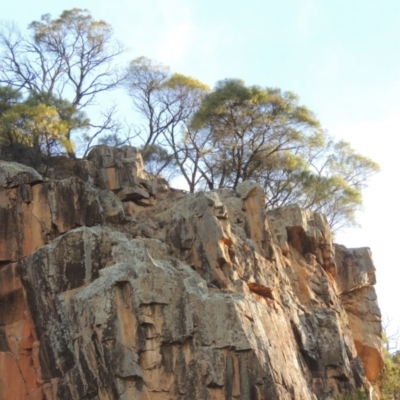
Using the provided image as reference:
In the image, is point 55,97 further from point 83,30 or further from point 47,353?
point 47,353

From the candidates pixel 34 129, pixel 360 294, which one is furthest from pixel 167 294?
pixel 34 129

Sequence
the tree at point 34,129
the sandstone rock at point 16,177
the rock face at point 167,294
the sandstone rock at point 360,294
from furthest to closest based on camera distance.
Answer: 1. the tree at point 34,129
2. the sandstone rock at point 360,294
3. the sandstone rock at point 16,177
4. the rock face at point 167,294

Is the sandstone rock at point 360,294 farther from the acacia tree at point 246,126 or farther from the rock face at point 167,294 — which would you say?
the acacia tree at point 246,126

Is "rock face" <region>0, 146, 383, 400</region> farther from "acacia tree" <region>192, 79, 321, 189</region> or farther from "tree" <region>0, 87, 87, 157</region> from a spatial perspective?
"acacia tree" <region>192, 79, 321, 189</region>

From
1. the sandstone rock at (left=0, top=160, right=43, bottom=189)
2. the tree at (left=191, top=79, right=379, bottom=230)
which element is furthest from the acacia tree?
the sandstone rock at (left=0, top=160, right=43, bottom=189)

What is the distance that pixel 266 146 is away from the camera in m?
39.8

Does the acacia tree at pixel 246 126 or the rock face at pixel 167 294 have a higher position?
the acacia tree at pixel 246 126

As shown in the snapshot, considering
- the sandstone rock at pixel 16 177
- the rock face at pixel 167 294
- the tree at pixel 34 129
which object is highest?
the tree at pixel 34 129

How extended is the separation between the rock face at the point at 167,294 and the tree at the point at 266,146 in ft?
19.5

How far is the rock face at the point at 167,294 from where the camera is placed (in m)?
24.3

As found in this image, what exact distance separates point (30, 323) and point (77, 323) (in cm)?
298

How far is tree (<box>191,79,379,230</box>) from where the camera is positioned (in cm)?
3978

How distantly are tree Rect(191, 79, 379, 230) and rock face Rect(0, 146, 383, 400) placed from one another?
5956 mm

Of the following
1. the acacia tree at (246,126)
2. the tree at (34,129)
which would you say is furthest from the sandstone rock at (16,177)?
the acacia tree at (246,126)
